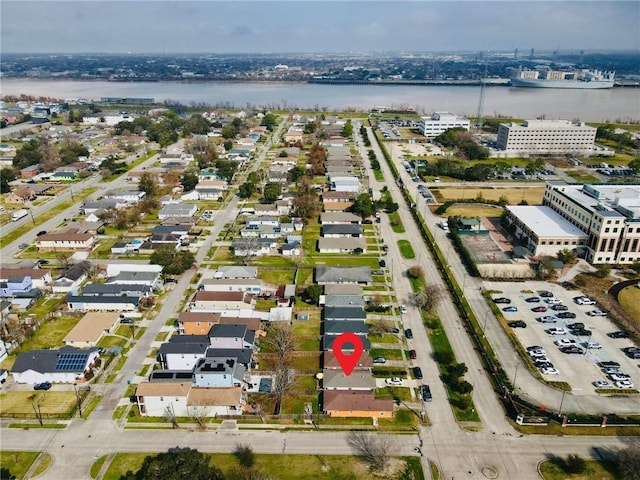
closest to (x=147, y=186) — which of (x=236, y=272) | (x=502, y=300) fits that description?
(x=236, y=272)

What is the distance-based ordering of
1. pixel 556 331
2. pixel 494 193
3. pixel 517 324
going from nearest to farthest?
pixel 556 331, pixel 517 324, pixel 494 193

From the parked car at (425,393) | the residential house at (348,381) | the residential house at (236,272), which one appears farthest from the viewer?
the residential house at (236,272)

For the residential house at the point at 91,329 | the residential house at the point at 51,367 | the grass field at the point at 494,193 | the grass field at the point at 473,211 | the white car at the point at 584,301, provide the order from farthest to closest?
the grass field at the point at 494,193
the grass field at the point at 473,211
the white car at the point at 584,301
the residential house at the point at 91,329
the residential house at the point at 51,367

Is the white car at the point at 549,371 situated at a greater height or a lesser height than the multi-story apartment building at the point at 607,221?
lesser

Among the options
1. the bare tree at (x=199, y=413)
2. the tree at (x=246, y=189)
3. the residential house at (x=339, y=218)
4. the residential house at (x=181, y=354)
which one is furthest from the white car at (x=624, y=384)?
the tree at (x=246, y=189)

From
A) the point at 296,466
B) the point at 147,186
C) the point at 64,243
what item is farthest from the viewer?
the point at 147,186

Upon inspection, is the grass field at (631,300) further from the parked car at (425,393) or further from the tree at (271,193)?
the tree at (271,193)

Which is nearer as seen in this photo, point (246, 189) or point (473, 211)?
point (473, 211)

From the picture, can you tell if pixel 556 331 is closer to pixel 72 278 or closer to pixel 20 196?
pixel 72 278
